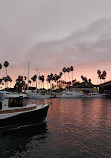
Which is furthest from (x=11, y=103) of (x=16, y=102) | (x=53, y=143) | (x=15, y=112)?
(x=53, y=143)

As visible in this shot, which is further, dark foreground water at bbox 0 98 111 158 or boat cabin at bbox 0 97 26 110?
boat cabin at bbox 0 97 26 110

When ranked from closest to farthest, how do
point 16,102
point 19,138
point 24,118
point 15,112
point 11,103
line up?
1. point 19,138
2. point 15,112
3. point 11,103
4. point 24,118
5. point 16,102

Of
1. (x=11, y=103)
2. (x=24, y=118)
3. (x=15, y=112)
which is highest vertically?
(x=11, y=103)

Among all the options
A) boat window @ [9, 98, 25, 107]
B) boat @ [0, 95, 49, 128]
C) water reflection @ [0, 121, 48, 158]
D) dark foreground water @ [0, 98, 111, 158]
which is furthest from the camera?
boat window @ [9, 98, 25, 107]

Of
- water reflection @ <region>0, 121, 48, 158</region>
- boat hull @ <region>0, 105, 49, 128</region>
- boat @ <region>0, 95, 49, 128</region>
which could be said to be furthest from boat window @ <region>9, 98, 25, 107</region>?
water reflection @ <region>0, 121, 48, 158</region>

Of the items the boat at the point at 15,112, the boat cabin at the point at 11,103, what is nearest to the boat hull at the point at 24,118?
the boat at the point at 15,112

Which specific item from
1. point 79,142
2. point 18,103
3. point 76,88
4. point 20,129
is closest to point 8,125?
point 20,129

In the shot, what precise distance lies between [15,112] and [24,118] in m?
1.44

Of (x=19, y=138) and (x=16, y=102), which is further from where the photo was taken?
(x=16, y=102)

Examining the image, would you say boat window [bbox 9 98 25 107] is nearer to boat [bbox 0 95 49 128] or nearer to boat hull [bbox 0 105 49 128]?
boat [bbox 0 95 49 128]

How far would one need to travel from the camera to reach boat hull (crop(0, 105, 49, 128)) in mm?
16547

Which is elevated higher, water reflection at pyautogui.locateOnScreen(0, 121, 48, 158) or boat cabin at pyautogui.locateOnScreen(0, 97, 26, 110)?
boat cabin at pyautogui.locateOnScreen(0, 97, 26, 110)

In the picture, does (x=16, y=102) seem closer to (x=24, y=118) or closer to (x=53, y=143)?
(x=24, y=118)

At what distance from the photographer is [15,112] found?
17.1 m
